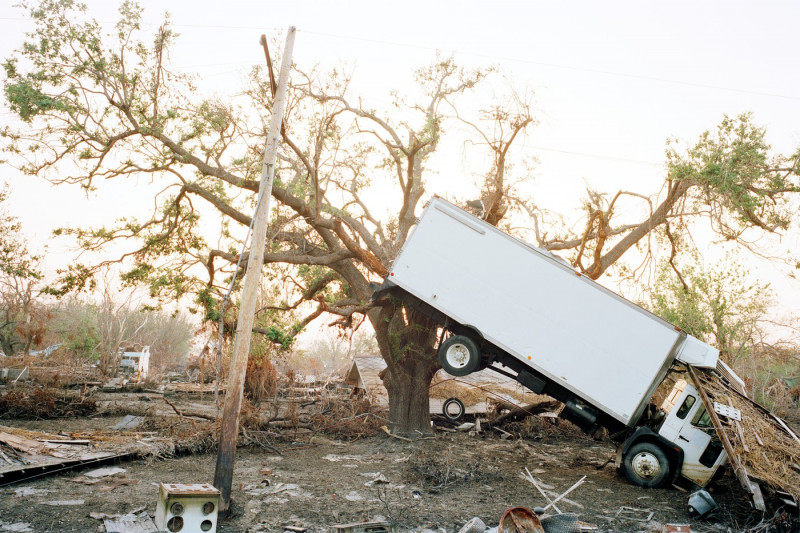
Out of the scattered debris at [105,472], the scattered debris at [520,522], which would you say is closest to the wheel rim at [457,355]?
the scattered debris at [520,522]

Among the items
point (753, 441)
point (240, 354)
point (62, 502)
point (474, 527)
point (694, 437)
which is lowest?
point (62, 502)

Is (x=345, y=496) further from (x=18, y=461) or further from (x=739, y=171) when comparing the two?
(x=739, y=171)

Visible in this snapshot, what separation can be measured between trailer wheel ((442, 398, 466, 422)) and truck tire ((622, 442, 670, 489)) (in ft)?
22.3

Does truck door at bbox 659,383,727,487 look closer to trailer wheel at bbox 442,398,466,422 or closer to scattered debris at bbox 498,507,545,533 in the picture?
scattered debris at bbox 498,507,545,533

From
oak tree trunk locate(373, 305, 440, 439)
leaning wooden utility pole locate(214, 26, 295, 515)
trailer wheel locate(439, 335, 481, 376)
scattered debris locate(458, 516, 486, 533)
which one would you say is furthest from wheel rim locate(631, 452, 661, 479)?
leaning wooden utility pole locate(214, 26, 295, 515)

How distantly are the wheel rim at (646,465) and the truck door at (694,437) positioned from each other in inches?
18.2

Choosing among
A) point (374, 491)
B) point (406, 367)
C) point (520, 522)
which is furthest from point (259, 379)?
point (520, 522)

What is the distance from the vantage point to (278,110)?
8.36 meters

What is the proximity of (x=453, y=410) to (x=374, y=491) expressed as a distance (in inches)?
310

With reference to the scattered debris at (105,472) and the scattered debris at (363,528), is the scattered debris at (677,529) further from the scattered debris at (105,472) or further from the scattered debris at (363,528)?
the scattered debris at (105,472)

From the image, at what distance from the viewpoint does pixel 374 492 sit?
9195mm

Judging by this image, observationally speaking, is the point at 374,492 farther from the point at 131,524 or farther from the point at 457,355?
the point at 131,524

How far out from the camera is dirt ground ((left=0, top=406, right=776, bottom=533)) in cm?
742

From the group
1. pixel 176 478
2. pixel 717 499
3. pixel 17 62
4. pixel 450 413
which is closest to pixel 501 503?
pixel 717 499
